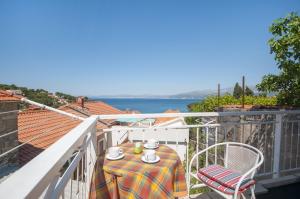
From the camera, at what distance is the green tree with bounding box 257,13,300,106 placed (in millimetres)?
3692

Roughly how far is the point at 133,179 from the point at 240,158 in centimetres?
150

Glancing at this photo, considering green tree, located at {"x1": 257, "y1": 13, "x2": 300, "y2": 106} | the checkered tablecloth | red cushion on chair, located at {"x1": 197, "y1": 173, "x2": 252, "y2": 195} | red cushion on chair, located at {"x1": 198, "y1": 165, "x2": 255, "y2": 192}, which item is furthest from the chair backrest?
green tree, located at {"x1": 257, "y1": 13, "x2": 300, "y2": 106}

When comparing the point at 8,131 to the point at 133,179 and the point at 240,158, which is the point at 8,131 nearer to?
the point at 133,179

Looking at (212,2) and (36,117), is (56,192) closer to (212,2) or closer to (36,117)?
(36,117)

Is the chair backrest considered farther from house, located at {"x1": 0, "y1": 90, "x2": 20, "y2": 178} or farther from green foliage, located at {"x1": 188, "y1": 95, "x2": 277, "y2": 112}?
green foliage, located at {"x1": 188, "y1": 95, "x2": 277, "y2": 112}

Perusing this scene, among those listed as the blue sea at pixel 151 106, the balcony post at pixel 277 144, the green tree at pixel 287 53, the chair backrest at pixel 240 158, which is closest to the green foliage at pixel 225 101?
the green tree at pixel 287 53

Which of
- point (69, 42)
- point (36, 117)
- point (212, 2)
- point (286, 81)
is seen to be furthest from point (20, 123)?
point (69, 42)

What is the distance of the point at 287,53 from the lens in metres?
3.87

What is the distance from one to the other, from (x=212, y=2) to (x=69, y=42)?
1769 cm

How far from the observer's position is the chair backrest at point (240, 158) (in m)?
2.42

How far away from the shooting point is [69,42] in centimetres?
2431

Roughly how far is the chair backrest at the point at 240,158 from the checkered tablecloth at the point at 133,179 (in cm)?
99

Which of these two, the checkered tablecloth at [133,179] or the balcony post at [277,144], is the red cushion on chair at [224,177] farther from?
the balcony post at [277,144]

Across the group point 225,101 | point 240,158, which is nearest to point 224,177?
point 240,158
